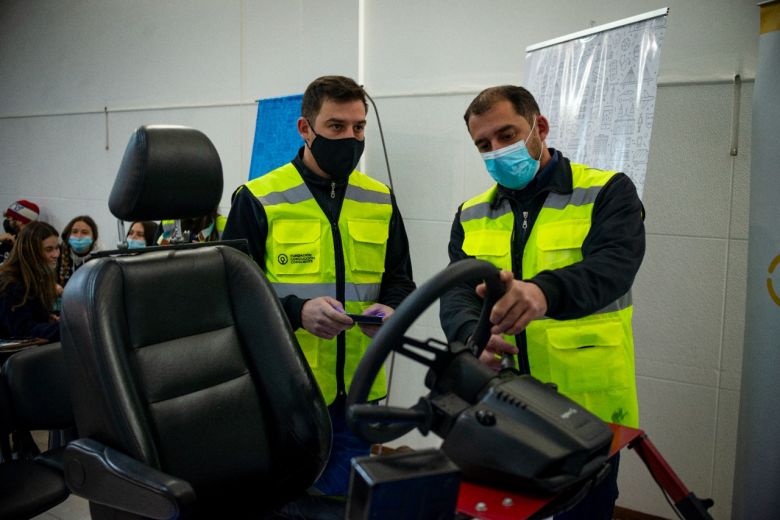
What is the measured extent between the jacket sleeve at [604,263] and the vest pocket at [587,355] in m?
0.17

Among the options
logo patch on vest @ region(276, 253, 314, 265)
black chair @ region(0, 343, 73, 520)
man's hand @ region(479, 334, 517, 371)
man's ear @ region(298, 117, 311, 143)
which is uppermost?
man's ear @ region(298, 117, 311, 143)

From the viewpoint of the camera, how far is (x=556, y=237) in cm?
163

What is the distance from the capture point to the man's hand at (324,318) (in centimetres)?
183

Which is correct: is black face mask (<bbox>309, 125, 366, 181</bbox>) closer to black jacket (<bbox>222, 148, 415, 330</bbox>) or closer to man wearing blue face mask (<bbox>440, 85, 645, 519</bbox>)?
black jacket (<bbox>222, 148, 415, 330</bbox>)

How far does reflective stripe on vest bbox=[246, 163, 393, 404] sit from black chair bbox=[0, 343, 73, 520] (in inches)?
37.1

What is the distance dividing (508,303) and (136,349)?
961 mm

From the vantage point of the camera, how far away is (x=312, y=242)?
208cm

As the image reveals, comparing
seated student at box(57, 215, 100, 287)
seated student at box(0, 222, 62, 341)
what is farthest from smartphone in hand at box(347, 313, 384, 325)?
seated student at box(57, 215, 100, 287)

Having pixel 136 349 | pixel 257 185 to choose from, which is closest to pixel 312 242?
pixel 257 185

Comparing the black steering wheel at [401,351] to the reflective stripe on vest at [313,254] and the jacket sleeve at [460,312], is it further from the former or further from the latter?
the reflective stripe on vest at [313,254]

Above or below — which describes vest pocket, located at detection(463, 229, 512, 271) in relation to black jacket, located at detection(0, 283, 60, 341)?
above

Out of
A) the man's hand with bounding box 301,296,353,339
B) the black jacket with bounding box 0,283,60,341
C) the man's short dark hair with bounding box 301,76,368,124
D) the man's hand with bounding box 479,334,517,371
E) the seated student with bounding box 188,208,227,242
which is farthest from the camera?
the seated student with bounding box 188,208,227,242

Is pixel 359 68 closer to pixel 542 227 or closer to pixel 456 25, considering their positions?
pixel 456 25

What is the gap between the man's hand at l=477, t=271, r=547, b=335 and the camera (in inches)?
36.5
